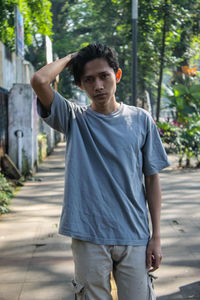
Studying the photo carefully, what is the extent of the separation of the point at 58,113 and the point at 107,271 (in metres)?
0.81

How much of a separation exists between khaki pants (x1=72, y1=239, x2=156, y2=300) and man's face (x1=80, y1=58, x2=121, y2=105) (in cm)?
74

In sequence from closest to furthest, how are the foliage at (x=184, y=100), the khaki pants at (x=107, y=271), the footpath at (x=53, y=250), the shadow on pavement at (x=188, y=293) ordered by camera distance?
the khaki pants at (x=107, y=271) < the shadow on pavement at (x=188, y=293) < the footpath at (x=53, y=250) < the foliage at (x=184, y=100)

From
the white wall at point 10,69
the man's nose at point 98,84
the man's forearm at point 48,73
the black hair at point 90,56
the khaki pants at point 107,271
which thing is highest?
the white wall at point 10,69

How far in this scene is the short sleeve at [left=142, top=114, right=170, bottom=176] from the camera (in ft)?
7.42

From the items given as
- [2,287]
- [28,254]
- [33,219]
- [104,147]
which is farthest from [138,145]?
[33,219]

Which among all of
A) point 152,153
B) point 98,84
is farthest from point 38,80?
point 152,153

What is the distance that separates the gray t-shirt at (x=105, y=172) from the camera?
210 centimetres

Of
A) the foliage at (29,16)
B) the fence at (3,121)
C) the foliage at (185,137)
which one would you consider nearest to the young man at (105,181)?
the fence at (3,121)

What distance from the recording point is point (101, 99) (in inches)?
88.3

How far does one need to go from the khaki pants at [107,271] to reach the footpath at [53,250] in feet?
4.86

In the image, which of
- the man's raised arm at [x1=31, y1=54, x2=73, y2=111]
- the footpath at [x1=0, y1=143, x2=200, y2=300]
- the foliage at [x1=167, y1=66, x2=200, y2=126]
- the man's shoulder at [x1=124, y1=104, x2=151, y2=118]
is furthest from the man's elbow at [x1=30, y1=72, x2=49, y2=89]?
the foliage at [x1=167, y1=66, x2=200, y2=126]

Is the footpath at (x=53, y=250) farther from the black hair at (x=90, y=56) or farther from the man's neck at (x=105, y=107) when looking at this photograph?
the black hair at (x=90, y=56)

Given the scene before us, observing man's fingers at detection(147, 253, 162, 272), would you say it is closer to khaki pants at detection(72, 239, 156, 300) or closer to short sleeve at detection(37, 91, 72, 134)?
khaki pants at detection(72, 239, 156, 300)

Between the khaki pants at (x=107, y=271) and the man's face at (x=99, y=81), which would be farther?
the man's face at (x=99, y=81)
